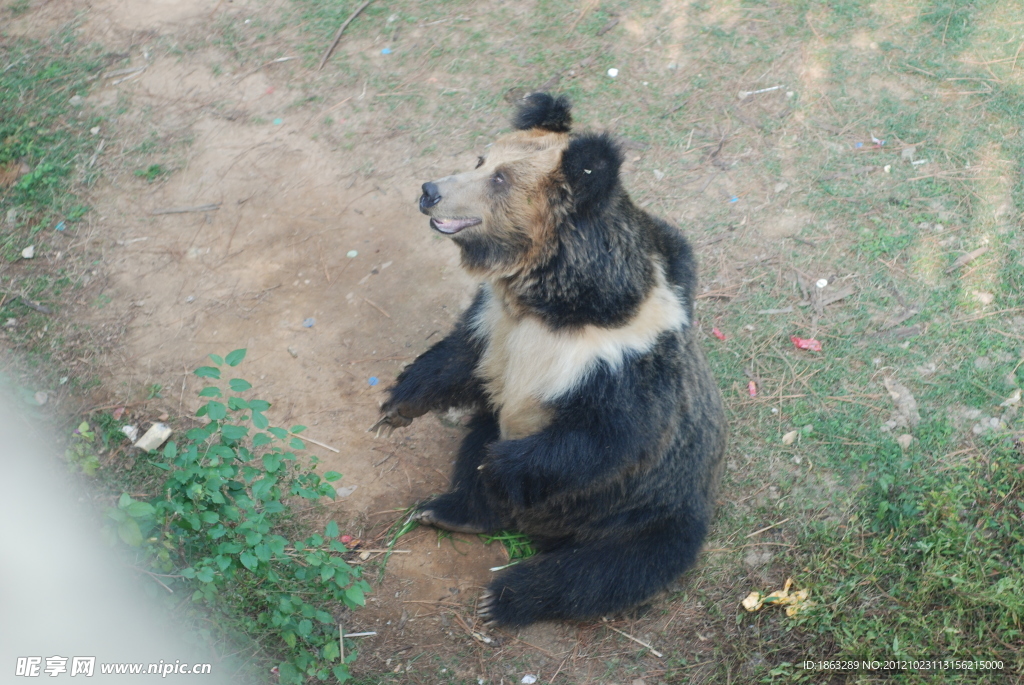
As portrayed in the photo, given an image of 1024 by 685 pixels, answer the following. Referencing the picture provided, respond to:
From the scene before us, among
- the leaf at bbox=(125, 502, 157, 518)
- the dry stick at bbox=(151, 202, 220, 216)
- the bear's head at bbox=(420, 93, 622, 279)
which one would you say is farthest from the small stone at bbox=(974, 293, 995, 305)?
the dry stick at bbox=(151, 202, 220, 216)

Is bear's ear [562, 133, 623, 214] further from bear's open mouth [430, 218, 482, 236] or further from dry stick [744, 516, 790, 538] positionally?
dry stick [744, 516, 790, 538]

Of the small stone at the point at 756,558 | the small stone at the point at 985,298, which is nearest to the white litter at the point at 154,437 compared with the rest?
the small stone at the point at 756,558

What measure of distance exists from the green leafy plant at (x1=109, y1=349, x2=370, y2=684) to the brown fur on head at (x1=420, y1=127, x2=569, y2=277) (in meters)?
1.04

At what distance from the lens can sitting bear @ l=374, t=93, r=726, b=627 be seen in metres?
3.00

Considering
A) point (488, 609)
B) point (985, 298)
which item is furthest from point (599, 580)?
point (985, 298)

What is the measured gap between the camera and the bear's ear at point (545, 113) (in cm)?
325

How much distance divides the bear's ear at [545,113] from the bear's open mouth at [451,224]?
52 centimetres

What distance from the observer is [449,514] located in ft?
12.6

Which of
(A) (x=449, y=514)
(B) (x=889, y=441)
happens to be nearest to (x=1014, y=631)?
(B) (x=889, y=441)

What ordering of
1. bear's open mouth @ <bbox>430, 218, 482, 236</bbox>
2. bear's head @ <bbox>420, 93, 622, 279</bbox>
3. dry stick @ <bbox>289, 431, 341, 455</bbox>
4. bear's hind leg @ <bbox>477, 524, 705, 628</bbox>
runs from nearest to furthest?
bear's head @ <bbox>420, 93, 622, 279</bbox> → bear's open mouth @ <bbox>430, 218, 482, 236</bbox> → bear's hind leg @ <bbox>477, 524, 705, 628</bbox> → dry stick @ <bbox>289, 431, 341, 455</bbox>

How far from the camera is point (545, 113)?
3268 mm

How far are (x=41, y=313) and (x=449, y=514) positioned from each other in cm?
307

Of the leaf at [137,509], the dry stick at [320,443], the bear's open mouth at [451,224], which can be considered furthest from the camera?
the dry stick at [320,443]

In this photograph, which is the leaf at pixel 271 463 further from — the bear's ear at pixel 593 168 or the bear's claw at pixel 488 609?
the bear's ear at pixel 593 168
